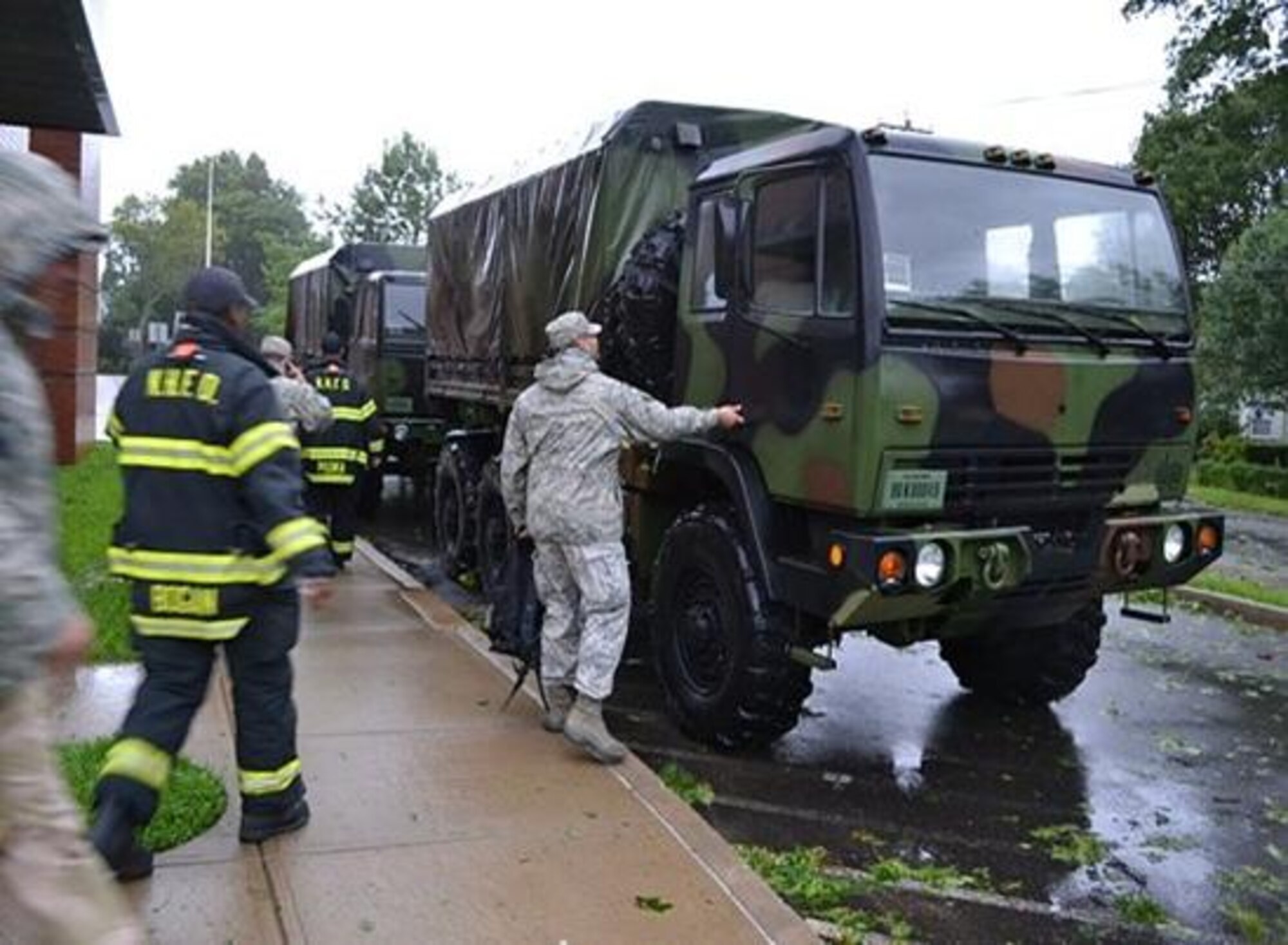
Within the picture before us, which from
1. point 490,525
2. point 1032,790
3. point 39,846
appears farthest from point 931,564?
point 490,525

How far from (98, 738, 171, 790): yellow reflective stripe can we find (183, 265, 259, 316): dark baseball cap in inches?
49.9

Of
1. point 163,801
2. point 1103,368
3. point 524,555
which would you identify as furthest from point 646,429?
point 163,801

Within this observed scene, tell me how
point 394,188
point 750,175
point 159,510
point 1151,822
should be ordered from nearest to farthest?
point 159,510
point 1151,822
point 750,175
point 394,188

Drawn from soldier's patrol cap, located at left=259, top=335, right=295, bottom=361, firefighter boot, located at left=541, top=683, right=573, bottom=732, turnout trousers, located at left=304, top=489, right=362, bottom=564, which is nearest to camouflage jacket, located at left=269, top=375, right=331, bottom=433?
soldier's patrol cap, located at left=259, top=335, right=295, bottom=361

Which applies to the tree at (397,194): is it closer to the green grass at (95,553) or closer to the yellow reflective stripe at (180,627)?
the green grass at (95,553)

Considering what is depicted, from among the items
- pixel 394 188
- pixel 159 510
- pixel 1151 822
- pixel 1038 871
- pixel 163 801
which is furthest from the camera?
pixel 394 188

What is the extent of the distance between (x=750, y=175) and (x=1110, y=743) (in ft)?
10.6

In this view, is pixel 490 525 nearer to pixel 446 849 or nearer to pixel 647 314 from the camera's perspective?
pixel 647 314

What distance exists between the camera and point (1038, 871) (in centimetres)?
465

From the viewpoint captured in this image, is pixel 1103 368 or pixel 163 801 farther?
pixel 1103 368

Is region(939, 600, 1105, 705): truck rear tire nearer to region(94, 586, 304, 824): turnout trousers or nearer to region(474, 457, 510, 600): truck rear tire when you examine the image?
region(474, 457, 510, 600): truck rear tire

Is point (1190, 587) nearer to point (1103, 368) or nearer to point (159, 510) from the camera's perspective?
point (1103, 368)

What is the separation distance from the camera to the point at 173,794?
4.40 metres

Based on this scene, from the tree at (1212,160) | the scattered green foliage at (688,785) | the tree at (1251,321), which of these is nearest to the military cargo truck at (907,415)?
the scattered green foliage at (688,785)
